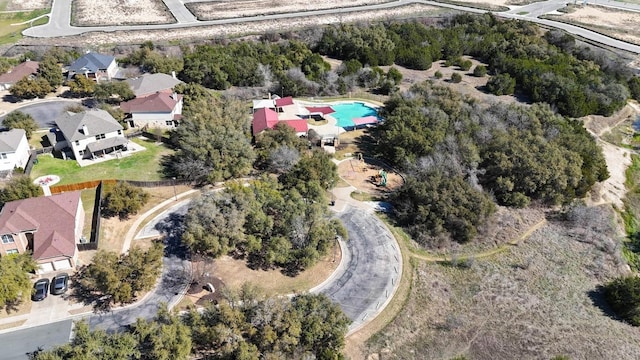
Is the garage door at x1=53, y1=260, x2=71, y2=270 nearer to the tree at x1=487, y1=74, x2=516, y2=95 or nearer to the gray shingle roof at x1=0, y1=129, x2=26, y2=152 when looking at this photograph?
the gray shingle roof at x1=0, y1=129, x2=26, y2=152

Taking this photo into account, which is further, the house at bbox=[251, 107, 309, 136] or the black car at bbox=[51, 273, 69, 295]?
the house at bbox=[251, 107, 309, 136]

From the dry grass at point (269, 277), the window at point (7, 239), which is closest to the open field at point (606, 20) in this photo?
the dry grass at point (269, 277)

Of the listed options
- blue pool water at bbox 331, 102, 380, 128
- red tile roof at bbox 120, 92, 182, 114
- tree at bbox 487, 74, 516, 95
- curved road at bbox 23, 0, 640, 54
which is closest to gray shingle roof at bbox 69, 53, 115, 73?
red tile roof at bbox 120, 92, 182, 114

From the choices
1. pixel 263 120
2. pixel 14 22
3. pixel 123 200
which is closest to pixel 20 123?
pixel 123 200

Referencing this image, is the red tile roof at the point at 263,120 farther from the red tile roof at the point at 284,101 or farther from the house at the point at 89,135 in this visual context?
the house at the point at 89,135

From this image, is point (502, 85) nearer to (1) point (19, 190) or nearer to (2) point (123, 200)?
(2) point (123, 200)
